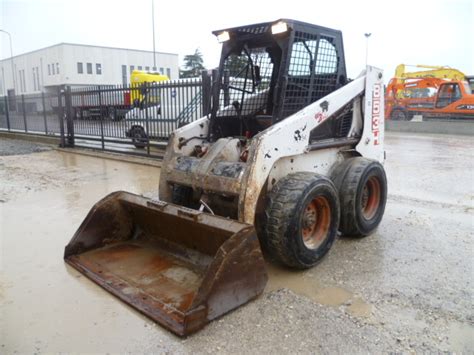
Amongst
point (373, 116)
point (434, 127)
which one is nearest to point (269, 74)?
point (373, 116)

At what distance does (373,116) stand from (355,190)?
4.13 ft

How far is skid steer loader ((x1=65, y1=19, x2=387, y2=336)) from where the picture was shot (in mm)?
3170

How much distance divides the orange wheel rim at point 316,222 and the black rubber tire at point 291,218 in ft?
0.31

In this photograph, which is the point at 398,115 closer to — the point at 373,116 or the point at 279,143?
the point at 373,116

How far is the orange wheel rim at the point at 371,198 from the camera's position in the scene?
4938mm

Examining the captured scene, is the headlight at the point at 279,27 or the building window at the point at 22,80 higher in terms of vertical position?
the building window at the point at 22,80

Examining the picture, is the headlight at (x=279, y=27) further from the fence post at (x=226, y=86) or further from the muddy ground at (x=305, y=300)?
the muddy ground at (x=305, y=300)

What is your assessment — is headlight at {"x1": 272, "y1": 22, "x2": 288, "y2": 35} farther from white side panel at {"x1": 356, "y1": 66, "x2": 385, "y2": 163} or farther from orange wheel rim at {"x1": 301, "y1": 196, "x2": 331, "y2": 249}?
orange wheel rim at {"x1": 301, "y1": 196, "x2": 331, "y2": 249}

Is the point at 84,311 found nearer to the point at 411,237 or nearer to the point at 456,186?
the point at 411,237

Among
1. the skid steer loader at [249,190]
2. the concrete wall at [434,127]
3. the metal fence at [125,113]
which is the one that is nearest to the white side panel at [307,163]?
the skid steer loader at [249,190]

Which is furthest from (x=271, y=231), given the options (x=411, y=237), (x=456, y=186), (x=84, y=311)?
(x=456, y=186)

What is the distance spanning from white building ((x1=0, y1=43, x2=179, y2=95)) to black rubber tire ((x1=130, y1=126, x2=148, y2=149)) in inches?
1306

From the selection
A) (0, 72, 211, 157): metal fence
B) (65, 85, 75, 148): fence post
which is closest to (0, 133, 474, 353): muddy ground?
(0, 72, 211, 157): metal fence

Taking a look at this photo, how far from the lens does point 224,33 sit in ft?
15.1
